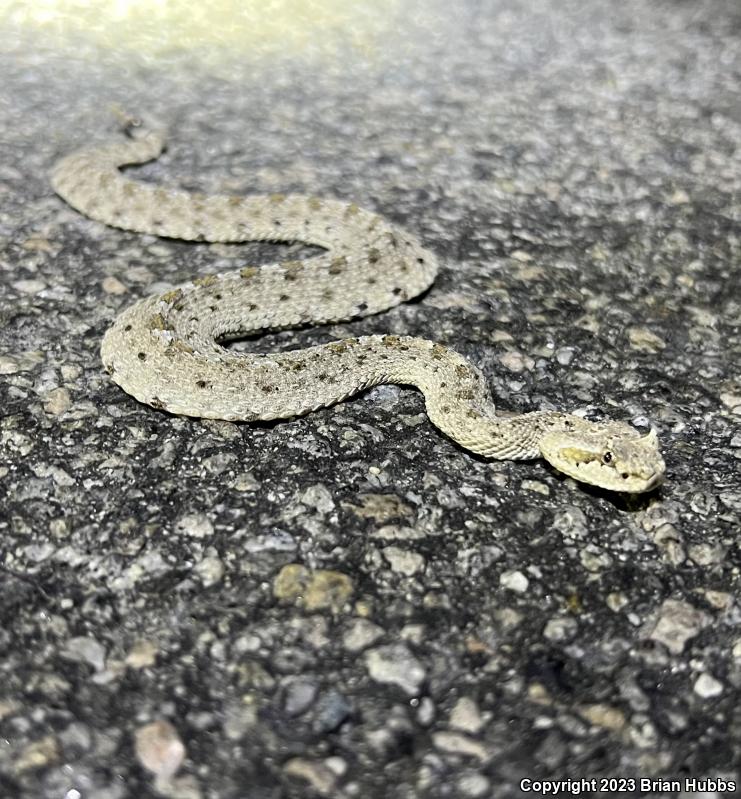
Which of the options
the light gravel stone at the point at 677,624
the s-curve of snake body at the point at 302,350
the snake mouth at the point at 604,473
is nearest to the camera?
the light gravel stone at the point at 677,624

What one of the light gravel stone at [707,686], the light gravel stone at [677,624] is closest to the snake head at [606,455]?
the light gravel stone at [677,624]

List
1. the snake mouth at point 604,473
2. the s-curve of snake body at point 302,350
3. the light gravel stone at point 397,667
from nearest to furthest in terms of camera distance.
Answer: the light gravel stone at point 397,667 → the snake mouth at point 604,473 → the s-curve of snake body at point 302,350

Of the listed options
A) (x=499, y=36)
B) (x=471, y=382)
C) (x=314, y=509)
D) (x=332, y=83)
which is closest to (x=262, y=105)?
(x=332, y=83)

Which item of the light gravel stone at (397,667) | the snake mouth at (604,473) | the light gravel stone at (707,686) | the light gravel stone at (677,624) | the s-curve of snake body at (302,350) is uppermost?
the s-curve of snake body at (302,350)

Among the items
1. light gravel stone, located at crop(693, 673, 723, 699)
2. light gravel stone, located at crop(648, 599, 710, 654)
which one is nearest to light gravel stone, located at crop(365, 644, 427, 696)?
light gravel stone, located at crop(648, 599, 710, 654)

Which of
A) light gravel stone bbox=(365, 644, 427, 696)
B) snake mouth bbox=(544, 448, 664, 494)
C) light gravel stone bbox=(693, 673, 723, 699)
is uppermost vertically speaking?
snake mouth bbox=(544, 448, 664, 494)

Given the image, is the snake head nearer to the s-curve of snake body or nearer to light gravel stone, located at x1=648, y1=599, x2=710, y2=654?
the s-curve of snake body

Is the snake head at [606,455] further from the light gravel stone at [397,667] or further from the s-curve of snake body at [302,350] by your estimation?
the light gravel stone at [397,667]

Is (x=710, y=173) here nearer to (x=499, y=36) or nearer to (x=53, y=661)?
(x=499, y=36)
